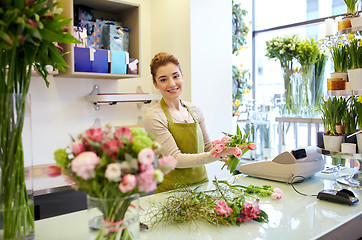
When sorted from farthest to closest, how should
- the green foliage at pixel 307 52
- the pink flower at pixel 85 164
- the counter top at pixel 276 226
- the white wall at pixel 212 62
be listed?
the green foliage at pixel 307 52 → the white wall at pixel 212 62 → the counter top at pixel 276 226 → the pink flower at pixel 85 164

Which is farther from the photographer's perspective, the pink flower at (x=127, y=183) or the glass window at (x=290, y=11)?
the glass window at (x=290, y=11)

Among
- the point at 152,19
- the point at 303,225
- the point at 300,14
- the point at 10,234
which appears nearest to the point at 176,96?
the point at 303,225

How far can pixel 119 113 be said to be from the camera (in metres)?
3.20

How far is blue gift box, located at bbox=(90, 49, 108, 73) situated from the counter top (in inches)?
58.4

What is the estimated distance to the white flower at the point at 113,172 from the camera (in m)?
0.79

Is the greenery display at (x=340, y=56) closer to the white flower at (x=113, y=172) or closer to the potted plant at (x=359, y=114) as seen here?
the potted plant at (x=359, y=114)

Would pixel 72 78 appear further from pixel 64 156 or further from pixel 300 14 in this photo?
pixel 300 14

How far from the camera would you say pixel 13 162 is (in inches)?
40.6

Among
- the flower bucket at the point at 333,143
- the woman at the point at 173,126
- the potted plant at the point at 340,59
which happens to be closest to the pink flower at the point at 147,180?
the woman at the point at 173,126

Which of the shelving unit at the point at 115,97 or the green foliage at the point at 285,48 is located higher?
the green foliage at the point at 285,48

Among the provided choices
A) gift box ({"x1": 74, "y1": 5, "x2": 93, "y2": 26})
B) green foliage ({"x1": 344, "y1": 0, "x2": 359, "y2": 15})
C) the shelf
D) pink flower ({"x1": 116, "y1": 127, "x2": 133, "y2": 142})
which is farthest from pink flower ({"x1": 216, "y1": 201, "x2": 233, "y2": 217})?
gift box ({"x1": 74, "y1": 5, "x2": 93, "y2": 26})

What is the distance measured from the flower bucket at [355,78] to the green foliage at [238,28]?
2773mm

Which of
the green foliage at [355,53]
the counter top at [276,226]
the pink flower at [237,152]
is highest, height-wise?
the green foliage at [355,53]

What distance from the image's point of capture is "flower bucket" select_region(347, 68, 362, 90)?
1.77 meters
